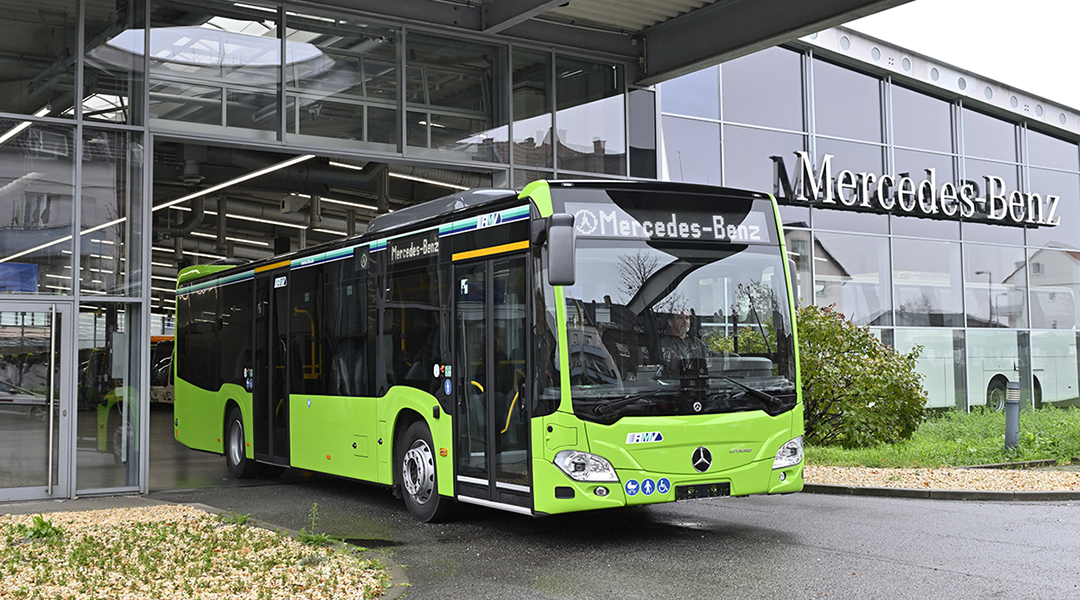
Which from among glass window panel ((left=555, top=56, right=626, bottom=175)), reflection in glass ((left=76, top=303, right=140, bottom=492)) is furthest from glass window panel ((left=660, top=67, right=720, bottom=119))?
reflection in glass ((left=76, top=303, right=140, bottom=492))

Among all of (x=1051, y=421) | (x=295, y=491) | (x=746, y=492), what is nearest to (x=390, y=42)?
(x=295, y=491)

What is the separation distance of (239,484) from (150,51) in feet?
20.2

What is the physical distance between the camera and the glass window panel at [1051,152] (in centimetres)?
2662

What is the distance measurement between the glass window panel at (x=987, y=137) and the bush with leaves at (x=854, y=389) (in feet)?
35.0

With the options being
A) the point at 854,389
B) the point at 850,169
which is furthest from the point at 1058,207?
the point at 854,389

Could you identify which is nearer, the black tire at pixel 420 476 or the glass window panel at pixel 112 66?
the black tire at pixel 420 476

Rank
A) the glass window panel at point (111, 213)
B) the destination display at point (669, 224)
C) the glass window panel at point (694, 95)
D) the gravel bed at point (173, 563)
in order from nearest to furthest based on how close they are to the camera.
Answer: the gravel bed at point (173, 563) → the destination display at point (669, 224) → the glass window panel at point (111, 213) → the glass window panel at point (694, 95)

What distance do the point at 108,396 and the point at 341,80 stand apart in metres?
5.56

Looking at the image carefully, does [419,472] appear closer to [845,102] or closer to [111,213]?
[111,213]

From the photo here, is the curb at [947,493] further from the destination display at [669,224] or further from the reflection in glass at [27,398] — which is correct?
the reflection in glass at [27,398]

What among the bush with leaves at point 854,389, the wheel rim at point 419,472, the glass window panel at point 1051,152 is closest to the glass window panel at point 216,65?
the wheel rim at point 419,472

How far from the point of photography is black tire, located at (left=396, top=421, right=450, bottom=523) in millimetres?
10305

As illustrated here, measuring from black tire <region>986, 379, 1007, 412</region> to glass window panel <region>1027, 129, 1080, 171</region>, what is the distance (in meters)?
6.21

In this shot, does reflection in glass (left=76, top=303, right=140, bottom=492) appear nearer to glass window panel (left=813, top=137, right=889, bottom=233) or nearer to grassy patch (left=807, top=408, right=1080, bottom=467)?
grassy patch (left=807, top=408, right=1080, bottom=467)
